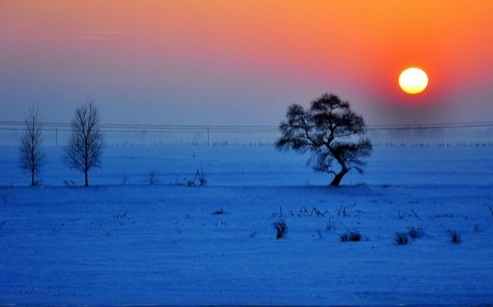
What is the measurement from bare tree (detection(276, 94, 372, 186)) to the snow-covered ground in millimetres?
3328

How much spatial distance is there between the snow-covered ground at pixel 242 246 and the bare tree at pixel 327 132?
333 cm

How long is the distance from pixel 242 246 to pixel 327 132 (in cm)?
3372

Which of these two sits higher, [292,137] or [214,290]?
[292,137]

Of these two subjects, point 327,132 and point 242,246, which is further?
point 327,132

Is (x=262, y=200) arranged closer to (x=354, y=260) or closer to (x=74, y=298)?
(x=354, y=260)

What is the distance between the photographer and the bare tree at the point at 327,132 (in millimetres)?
52125

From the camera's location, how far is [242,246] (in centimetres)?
2011

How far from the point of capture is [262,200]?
140ft

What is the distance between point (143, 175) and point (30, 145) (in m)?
12.5

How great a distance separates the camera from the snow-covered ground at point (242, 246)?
1259 centimetres

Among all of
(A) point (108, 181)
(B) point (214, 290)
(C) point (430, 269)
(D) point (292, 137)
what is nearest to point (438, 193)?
(D) point (292, 137)

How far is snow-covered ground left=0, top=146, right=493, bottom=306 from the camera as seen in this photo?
12.6 meters

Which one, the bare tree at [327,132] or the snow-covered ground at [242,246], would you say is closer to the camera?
the snow-covered ground at [242,246]

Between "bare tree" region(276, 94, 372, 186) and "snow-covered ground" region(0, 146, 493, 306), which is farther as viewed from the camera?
"bare tree" region(276, 94, 372, 186)
